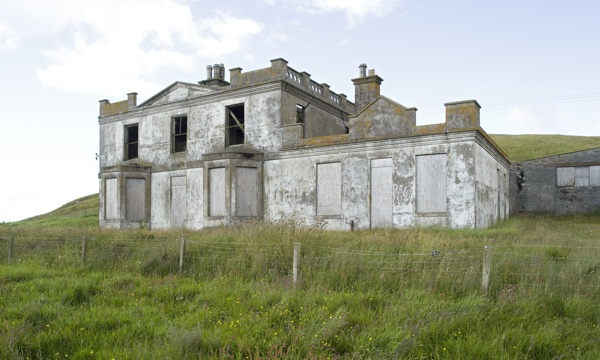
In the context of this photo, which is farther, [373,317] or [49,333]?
[373,317]

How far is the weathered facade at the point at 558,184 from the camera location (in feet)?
86.2

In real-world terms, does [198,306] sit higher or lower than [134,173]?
lower

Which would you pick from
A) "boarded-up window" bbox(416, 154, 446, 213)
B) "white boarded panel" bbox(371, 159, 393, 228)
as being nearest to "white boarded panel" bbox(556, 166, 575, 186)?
"boarded-up window" bbox(416, 154, 446, 213)

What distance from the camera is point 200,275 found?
9.27m

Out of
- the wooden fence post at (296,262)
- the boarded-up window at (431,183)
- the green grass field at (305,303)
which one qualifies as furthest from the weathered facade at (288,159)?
the wooden fence post at (296,262)

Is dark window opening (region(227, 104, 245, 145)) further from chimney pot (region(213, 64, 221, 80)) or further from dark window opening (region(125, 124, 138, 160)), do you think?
dark window opening (region(125, 124, 138, 160))

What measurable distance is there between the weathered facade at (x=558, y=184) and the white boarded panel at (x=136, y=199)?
2111cm

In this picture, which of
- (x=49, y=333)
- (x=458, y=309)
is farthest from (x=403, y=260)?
(x=49, y=333)

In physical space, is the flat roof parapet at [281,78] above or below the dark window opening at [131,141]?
above

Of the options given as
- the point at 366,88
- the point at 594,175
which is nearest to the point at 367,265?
the point at 366,88

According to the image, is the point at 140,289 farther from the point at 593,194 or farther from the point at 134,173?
the point at 593,194

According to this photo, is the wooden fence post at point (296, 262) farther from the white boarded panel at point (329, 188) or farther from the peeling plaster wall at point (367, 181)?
the white boarded panel at point (329, 188)

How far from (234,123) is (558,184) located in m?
19.7

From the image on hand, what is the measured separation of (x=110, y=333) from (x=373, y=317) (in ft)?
11.6
